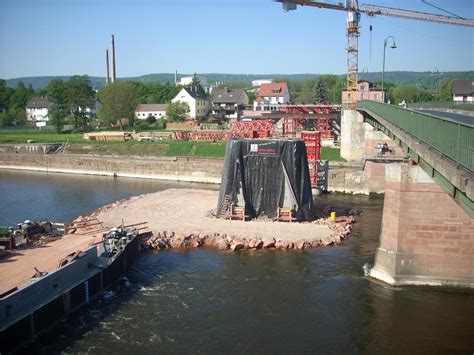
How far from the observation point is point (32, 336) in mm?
18219

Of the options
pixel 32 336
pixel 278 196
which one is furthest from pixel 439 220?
pixel 32 336

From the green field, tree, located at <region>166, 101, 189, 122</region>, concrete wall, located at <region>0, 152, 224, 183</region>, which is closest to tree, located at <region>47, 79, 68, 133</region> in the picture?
the green field

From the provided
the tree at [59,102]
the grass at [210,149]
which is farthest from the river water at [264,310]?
the tree at [59,102]

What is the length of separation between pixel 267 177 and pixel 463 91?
75710 millimetres

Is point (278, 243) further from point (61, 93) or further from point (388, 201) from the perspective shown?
point (61, 93)

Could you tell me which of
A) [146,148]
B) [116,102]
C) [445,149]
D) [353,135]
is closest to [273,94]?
[116,102]

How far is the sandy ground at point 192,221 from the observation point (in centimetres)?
3130

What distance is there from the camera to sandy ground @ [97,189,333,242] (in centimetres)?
3130

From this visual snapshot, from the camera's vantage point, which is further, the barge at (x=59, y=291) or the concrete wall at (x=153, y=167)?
the concrete wall at (x=153, y=167)

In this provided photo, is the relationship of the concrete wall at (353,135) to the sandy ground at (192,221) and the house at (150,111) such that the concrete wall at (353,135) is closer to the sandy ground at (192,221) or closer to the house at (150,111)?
the sandy ground at (192,221)

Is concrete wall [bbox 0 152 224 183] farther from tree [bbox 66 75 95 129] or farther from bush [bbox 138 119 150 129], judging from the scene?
bush [bbox 138 119 150 129]

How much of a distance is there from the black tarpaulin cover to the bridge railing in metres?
Result: 8.65

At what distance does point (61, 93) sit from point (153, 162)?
43356 mm

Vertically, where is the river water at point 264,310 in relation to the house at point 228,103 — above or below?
below
